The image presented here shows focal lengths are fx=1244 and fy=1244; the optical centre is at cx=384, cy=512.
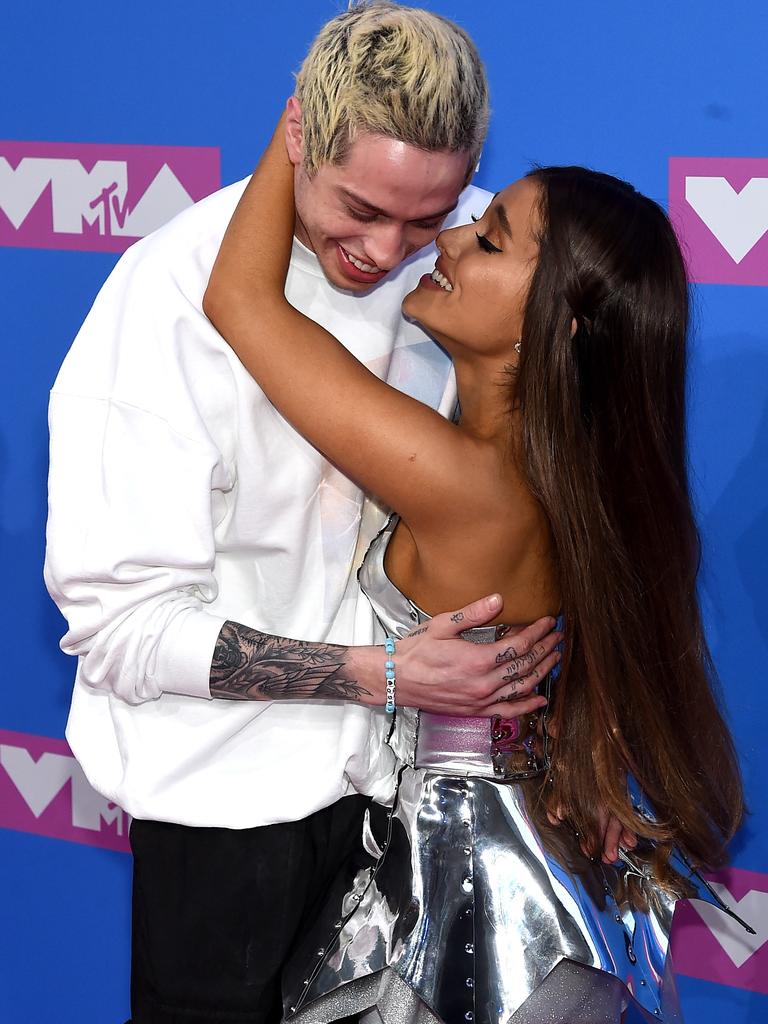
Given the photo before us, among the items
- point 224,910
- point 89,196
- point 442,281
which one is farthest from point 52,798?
point 442,281

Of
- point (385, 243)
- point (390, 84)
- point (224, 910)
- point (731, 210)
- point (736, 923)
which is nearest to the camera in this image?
point (390, 84)

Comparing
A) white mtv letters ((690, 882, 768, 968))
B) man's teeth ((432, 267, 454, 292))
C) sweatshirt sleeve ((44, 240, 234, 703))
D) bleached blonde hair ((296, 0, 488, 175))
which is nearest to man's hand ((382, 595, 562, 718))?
sweatshirt sleeve ((44, 240, 234, 703))

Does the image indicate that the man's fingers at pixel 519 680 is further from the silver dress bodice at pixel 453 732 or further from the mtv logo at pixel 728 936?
the mtv logo at pixel 728 936

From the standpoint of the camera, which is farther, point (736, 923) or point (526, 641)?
point (736, 923)

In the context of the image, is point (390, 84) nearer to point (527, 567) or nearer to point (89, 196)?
point (527, 567)

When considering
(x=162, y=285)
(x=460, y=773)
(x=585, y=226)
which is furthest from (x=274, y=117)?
(x=460, y=773)

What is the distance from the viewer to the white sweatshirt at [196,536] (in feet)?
4.55

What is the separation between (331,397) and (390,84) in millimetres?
339

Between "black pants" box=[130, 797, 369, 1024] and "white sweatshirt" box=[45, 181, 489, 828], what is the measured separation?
0.06 m

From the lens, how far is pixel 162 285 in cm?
143

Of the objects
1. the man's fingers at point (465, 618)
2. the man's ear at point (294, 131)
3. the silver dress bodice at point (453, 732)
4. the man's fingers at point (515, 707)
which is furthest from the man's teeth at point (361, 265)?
the man's fingers at point (515, 707)

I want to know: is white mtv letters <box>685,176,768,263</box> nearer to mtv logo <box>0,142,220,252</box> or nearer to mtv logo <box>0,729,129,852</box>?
mtv logo <box>0,142,220,252</box>

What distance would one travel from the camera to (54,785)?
2.49 metres

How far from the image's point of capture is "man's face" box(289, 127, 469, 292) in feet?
4.43
